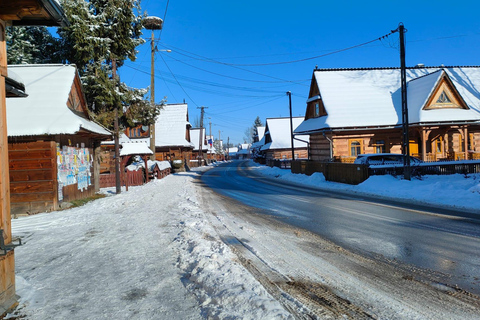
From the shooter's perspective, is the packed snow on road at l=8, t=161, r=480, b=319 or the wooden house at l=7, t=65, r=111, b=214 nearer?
the packed snow on road at l=8, t=161, r=480, b=319

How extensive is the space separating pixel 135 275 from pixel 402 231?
6.03m

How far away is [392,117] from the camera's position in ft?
89.5

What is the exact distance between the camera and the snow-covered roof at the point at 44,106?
1192 centimetres

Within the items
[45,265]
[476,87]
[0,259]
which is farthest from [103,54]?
[476,87]

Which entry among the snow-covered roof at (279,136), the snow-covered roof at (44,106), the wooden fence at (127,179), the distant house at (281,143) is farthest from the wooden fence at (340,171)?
the snow-covered roof at (279,136)

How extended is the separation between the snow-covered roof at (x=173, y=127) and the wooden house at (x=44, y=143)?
32.3 metres

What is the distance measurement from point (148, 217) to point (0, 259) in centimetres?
605

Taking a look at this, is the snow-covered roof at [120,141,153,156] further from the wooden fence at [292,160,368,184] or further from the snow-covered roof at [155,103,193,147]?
the snow-covered roof at [155,103,193,147]

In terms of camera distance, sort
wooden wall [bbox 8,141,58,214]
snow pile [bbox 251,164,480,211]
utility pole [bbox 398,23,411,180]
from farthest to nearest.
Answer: utility pole [bbox 398,23,411,180], snow pile [bbox 251,164,480,211], wooden wall [bbox 8,141,58,214]

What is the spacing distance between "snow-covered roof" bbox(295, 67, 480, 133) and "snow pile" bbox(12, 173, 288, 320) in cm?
2147

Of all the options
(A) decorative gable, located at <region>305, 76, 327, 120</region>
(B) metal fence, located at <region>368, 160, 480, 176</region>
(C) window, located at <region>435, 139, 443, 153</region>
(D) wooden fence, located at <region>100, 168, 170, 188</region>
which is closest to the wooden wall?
(D) wooden fence, located at <region>100, 168, 170, 188</region>

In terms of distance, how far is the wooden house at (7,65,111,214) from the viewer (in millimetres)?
12008

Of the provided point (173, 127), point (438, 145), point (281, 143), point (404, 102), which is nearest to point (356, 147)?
point (438, 145)

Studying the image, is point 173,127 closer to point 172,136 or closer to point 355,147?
point 172,136
